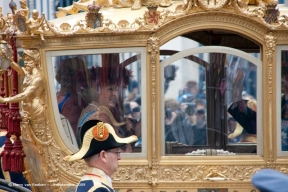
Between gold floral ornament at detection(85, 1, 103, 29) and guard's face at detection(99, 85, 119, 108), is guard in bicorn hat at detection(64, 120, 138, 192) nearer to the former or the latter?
guard's face at detection(99, 85, 119, 108)

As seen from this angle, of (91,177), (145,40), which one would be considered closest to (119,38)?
(145,40)

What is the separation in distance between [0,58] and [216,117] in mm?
1971

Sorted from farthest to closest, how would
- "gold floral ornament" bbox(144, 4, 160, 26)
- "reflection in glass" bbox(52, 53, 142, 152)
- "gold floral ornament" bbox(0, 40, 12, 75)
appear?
"gold floral ornament" bbox(0, 40, 12, 75) < "reflection in glass" bbox(52, 53, 142, 152) < "gold floral ornament" bbox(144, 4, 160, 26)

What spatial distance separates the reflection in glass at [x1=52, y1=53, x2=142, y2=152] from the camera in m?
7.31

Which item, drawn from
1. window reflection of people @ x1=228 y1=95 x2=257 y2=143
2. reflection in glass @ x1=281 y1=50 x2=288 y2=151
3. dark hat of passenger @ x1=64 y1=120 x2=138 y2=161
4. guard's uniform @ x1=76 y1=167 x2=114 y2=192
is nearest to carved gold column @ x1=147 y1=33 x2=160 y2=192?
window reflection of people @ x1=228 y1=95 x2=257 y2=143

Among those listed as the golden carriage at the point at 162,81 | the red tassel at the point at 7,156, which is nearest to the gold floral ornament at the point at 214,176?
the golden carriage at the point at 162,81

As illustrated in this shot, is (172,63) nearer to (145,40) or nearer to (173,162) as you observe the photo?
(145,40)

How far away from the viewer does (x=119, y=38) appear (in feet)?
23.9

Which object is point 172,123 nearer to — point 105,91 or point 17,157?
point 105,91

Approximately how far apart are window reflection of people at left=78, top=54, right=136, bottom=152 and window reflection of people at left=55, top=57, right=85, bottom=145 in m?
0.11

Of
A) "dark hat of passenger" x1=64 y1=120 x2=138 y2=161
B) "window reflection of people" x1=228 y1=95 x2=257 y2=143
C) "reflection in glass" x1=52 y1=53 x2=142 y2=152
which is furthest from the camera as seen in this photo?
"window reflection of people" x1=228 y1=95 x2=257 y2=143

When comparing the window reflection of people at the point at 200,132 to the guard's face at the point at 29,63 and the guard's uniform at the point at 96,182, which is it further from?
the guard's uniform at the point at 96,182

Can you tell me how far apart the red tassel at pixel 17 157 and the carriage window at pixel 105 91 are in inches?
18.4

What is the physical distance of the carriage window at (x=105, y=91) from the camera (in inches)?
288
